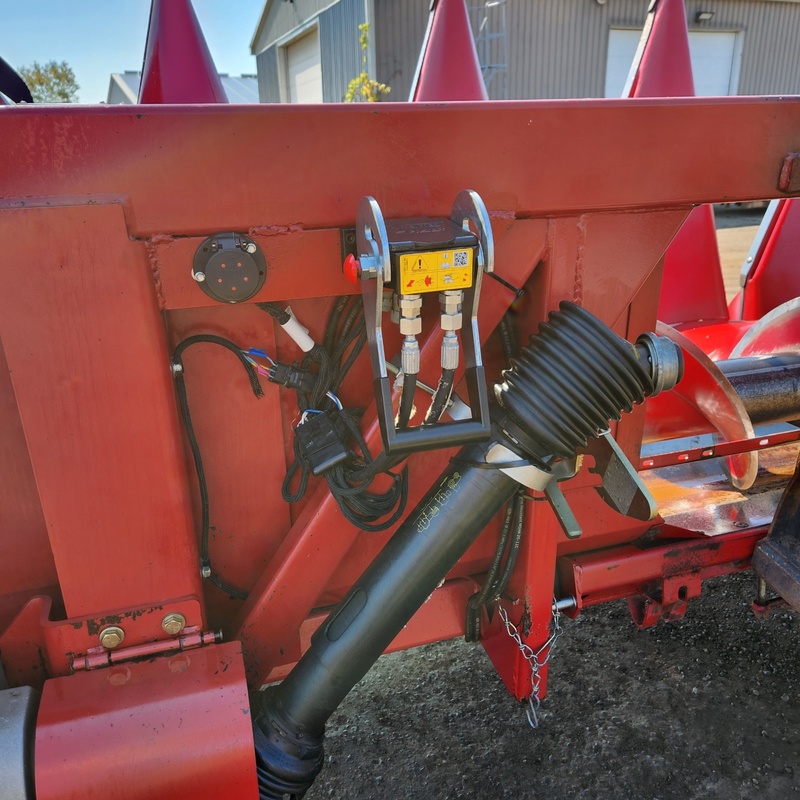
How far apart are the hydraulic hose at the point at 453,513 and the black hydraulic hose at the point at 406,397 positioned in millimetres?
189

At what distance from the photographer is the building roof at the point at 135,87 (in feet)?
57.1

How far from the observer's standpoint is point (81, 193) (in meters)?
1.05

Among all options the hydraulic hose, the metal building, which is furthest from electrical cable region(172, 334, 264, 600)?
the metal building

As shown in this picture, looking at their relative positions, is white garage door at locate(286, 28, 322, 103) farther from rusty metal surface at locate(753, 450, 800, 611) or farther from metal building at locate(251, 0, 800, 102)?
rusty metal surface at locate(753, 450, 800, 611)

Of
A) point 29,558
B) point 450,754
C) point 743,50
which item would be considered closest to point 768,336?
point 450,754

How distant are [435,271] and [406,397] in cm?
21

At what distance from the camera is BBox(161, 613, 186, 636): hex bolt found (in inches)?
51.0

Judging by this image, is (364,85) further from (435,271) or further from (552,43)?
(435,271)

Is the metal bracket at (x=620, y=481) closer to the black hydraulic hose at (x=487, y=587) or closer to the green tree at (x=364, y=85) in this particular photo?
the black hydraulic hose at (x=487, y=587)

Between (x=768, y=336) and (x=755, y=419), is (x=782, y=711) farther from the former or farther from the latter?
(x=768, y=336)

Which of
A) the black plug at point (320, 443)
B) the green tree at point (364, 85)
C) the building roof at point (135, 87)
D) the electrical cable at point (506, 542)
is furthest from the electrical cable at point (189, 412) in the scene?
the building roof at point (135, 87)

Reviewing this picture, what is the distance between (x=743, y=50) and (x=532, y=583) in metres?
16.3

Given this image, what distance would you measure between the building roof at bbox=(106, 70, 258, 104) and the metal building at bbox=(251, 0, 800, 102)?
2.61m

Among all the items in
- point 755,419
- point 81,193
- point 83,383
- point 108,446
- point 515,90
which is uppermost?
point 515,90
